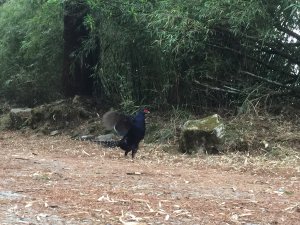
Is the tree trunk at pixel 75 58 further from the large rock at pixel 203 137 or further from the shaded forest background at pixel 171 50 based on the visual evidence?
the large rock at pixel 203 137

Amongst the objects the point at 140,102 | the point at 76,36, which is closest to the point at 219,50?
the point at 140,102

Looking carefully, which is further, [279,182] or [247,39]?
[247,39]

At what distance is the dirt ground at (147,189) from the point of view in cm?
349

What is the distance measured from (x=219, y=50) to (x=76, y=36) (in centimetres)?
331

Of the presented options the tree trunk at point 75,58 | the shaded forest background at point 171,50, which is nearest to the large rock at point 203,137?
the shaded forest background at point 171,50

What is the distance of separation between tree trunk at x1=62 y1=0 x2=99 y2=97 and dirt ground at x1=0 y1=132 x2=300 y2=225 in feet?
10.9

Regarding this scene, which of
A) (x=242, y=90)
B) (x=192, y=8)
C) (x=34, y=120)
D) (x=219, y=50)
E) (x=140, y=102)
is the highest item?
(x=192, y=8)

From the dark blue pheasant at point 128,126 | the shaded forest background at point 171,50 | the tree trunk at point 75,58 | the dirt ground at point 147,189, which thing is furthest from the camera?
the tree trunk at point 75,58

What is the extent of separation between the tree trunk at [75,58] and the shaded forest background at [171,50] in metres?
0.02

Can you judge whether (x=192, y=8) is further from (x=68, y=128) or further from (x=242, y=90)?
(x=68, y=128)

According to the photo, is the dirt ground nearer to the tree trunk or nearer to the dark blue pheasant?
the dark blue pheasant

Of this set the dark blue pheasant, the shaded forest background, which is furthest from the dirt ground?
the shaded forest background

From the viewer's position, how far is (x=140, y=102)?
9727 mm

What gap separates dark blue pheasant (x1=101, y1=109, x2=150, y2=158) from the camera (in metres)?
6.94
